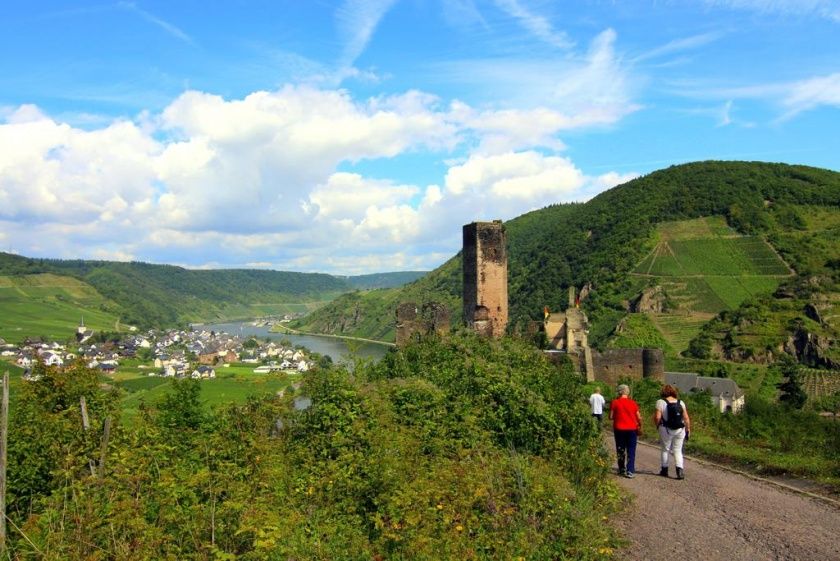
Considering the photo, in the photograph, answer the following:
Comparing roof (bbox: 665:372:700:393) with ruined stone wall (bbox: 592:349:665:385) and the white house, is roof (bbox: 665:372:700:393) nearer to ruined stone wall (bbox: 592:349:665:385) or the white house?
the white house

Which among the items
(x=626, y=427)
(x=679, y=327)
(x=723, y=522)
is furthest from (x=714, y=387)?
(x=723, y=522)

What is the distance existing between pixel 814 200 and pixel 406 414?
111031mm

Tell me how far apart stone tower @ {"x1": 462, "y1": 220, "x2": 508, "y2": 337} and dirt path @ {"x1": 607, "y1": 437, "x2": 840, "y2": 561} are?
11.0 meters

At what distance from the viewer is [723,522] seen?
693 centimetres

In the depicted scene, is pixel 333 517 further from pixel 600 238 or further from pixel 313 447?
pixel 600 238

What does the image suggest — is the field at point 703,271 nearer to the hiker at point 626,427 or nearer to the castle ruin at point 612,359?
the castle ruin at point 612,359

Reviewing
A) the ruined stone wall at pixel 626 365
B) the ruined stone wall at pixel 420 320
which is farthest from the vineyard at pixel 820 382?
the ruined stone wall at pixel 420 320

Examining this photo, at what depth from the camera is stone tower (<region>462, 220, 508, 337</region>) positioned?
1986 centimetres

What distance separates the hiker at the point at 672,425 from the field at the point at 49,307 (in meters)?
96.5

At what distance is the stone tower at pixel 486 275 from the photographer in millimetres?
19859

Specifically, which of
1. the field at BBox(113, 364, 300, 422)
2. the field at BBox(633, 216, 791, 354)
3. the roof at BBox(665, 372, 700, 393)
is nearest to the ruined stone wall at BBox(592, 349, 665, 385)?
the field at BBox(113, 364, 300, 422)

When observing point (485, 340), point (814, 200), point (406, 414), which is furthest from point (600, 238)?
point (406, 414)

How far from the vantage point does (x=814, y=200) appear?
325 ft

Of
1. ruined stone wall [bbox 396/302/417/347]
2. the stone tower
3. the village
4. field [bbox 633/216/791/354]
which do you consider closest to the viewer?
the stone tower
